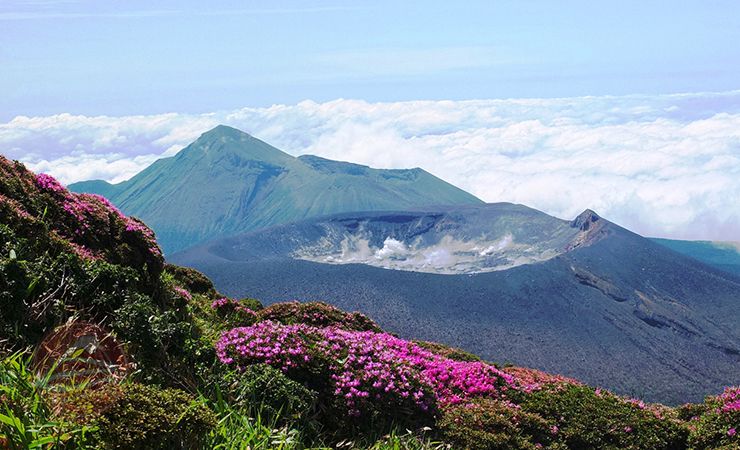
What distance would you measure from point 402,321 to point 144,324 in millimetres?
75514

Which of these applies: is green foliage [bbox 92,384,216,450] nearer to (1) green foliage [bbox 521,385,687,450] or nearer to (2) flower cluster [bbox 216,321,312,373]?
(2) flower cluster [bbox 216,321,312,373]

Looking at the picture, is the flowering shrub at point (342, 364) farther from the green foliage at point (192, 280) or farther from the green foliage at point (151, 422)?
the green foliage at point (192, 280)

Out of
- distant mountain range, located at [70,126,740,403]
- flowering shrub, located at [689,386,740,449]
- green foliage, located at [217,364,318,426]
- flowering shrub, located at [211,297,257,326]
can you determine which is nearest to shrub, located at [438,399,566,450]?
green foliage, located at [217,364,318,426]

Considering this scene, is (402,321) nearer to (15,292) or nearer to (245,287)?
(245,287)

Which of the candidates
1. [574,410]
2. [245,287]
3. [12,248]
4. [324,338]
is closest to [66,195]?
[12,248]

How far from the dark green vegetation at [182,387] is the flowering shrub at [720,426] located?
0.02 m

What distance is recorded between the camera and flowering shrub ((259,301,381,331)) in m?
15.0

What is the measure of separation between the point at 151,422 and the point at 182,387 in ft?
6.98

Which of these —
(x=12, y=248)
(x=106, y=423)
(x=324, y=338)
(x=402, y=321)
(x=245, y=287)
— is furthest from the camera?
(x=245, y=287)

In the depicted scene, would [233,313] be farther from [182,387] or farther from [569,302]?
[569,302]

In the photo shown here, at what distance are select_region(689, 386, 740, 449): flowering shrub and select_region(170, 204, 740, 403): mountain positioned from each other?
51.4m

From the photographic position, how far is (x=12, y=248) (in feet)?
31.5

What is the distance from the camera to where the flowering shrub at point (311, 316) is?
1504 cm

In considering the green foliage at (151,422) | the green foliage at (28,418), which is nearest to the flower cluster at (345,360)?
the green foliage at (151,422)
